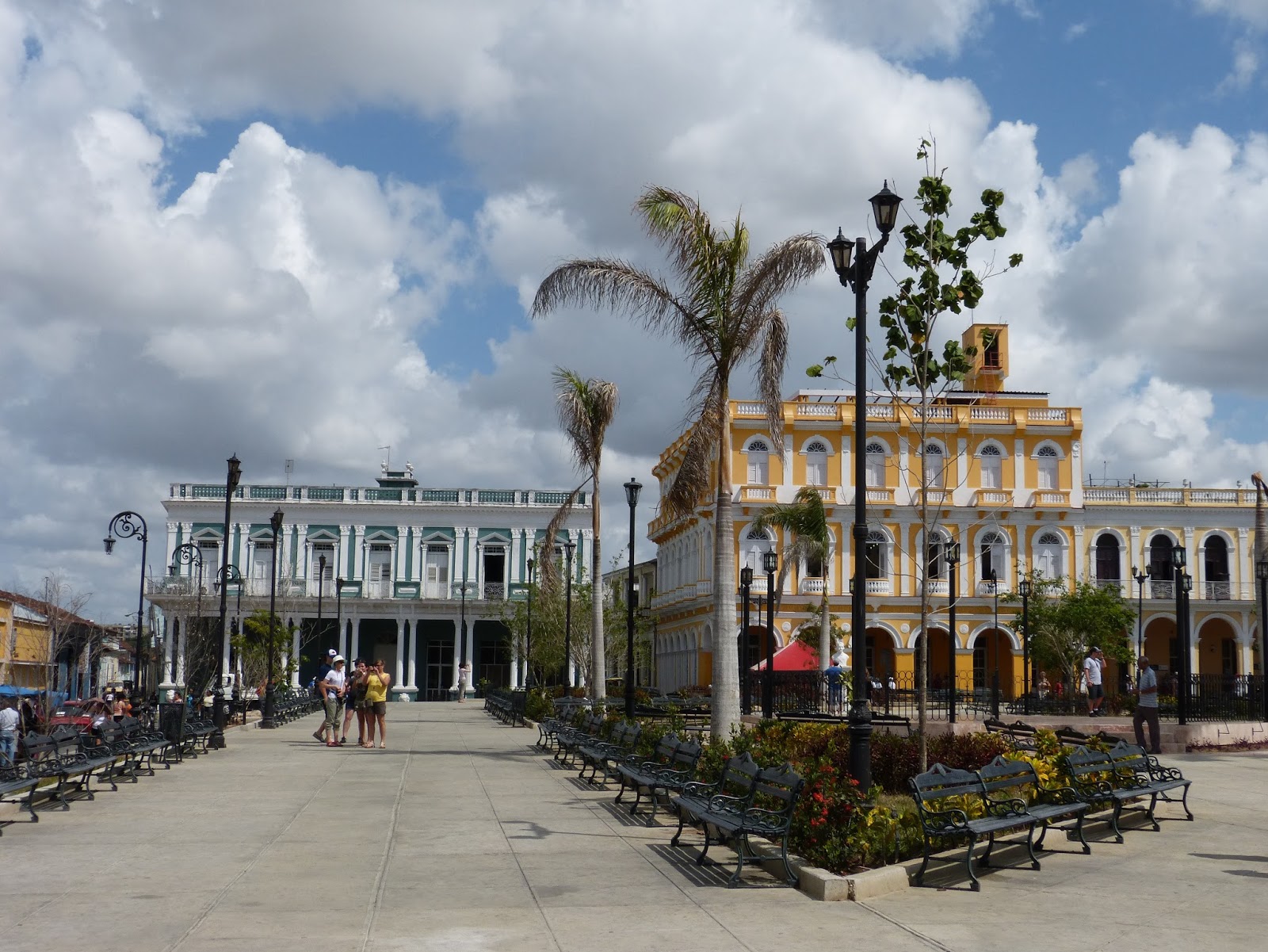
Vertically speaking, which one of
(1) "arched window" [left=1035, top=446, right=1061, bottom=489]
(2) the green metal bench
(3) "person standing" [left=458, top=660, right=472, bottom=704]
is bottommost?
(3) "person standing" [left=458, top=660, right=472, bottom=704]

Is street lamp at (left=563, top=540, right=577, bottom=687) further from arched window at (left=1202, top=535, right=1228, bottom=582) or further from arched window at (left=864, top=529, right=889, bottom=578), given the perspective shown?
arched window at (left=1202, top=535, right=1228, bottom=582)

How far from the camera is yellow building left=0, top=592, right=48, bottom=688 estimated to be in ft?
191

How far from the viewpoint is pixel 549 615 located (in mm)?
50656

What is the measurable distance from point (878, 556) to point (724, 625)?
1453 inches

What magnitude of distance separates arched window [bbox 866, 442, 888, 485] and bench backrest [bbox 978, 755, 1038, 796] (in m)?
42.0

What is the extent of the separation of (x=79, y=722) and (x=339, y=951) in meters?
22.8

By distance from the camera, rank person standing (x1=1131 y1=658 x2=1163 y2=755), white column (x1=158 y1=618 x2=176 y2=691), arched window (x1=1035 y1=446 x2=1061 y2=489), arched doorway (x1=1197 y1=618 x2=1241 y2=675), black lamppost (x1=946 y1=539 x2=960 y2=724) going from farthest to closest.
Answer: white column (x1=158 y1=618 x2=176 y2=691)
arched doorway (x1=1197 y1=618 x2=1241 y2=675)
arched window (x1=1035 y1=446 x2=1061 y2=489)
black lamppost (x1=946 y1=539 x2=960 y2=724)
person standing (x1=1131 y1=658 x2=1163 y2=755)

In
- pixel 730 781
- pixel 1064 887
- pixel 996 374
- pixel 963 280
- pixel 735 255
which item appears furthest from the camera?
pixel 996 374

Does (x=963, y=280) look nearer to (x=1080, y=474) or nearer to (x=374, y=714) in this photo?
(x=374, y=714)

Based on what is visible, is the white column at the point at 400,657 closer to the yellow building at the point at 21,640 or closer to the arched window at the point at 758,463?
the yellow building at the point at 21,640

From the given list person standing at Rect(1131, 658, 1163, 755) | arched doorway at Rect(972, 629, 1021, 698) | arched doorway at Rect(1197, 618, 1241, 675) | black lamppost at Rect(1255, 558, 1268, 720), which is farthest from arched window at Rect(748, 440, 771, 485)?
person standing at Rect(1131, 658, 1163, 755)

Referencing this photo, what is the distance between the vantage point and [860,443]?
39.0 feet

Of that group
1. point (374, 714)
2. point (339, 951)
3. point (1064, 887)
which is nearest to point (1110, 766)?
point (1064, 887)

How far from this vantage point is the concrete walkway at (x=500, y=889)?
785cm
